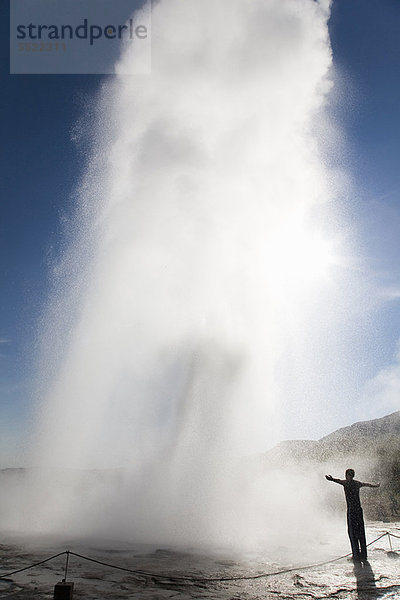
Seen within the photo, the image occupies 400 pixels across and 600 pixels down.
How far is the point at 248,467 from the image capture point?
71.3 ft

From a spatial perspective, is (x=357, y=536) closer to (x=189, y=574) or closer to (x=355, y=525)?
(x=355, y=525)

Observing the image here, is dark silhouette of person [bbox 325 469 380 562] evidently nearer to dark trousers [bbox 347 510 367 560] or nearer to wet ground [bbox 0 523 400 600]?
dark trousers [bbox 347 510 367 560]

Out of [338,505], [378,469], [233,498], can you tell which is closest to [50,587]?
[233,498]

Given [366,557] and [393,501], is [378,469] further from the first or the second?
[366,557]

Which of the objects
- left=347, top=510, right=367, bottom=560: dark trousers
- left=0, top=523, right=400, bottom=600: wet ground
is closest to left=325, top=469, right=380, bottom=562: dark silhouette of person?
left=347, top=510, right=367, bottom=560: dark trousers

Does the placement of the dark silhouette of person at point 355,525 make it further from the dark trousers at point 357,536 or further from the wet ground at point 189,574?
the wet ground at point 189,574

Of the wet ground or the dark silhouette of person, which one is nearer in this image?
the wet ground

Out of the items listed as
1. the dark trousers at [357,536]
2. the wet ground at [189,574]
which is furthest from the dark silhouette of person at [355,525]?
the wet ground at [189,574]

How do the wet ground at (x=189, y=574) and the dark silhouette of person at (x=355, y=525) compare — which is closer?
the wet ground at (x=189, y=574)

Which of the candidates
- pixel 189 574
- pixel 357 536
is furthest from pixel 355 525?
pixel 189 574

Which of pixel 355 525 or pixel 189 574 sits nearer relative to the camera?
pixel 189 574

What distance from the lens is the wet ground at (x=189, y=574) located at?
679 centimetres

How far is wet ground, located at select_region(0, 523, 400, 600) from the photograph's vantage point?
6793 millimetres

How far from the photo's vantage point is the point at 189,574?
8.36 metres
